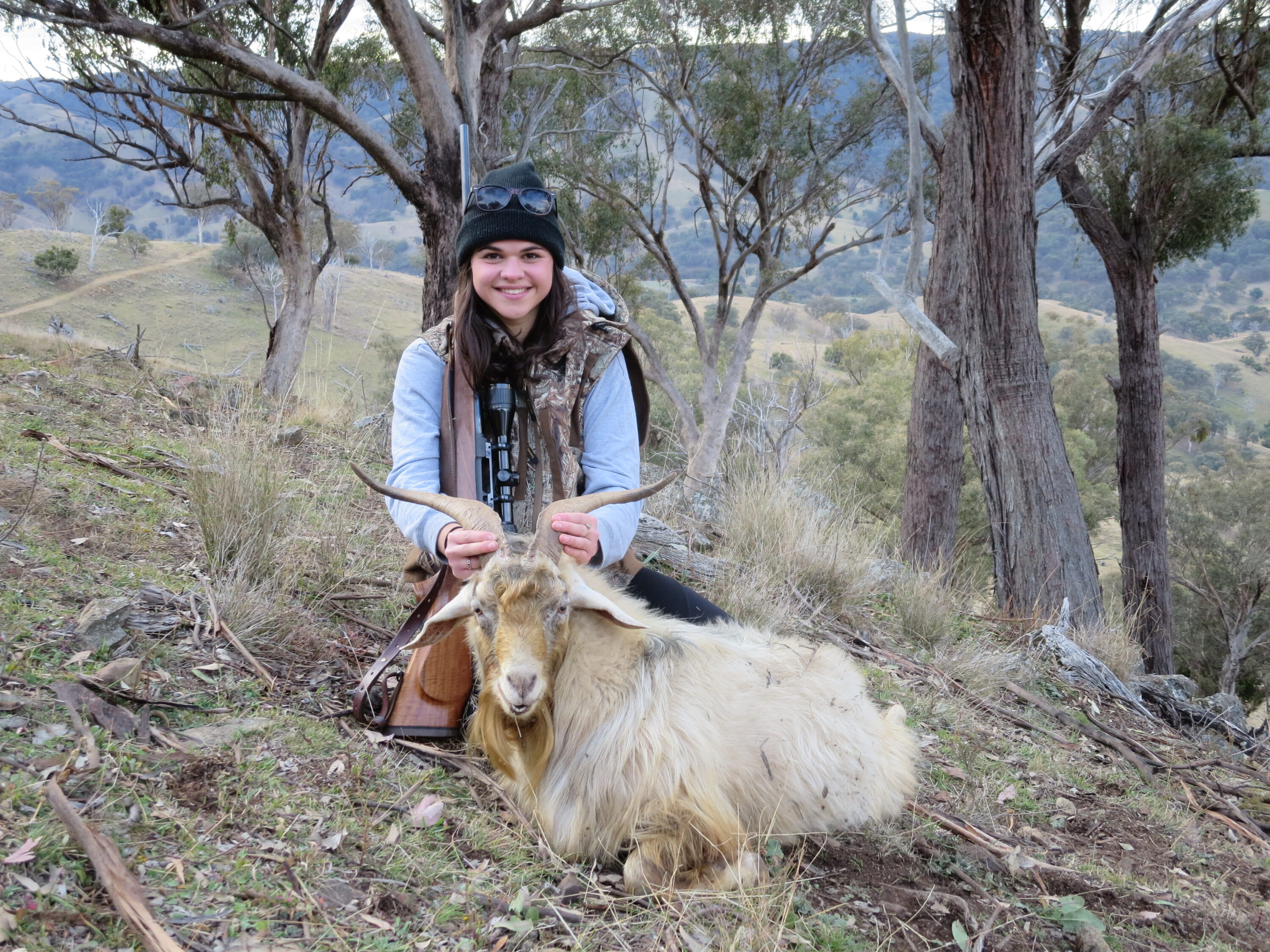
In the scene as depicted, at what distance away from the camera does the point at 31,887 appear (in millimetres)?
2100

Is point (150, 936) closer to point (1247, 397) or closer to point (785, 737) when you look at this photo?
point (785, 737)

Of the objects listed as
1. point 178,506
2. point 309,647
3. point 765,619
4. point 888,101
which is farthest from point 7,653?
point 888,101

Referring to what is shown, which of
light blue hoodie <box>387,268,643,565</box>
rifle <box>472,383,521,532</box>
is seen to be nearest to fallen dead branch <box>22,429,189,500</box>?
light blue hoodie <box>387,268,643,565</box>

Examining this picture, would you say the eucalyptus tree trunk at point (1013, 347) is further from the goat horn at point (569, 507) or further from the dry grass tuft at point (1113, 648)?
the goat horn at point (569, 507)

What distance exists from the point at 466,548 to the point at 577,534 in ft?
1.30

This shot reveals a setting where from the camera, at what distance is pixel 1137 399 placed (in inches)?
410

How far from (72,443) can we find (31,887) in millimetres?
4634

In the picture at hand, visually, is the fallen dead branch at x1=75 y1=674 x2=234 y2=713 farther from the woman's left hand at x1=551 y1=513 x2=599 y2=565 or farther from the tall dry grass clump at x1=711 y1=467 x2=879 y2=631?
the tall dry grass clump at x1=711 y1=467 x2=879 y2=631

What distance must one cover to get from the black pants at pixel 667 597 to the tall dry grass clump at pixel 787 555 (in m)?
1.04

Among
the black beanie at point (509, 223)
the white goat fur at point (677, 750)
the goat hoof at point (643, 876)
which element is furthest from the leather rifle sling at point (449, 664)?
the goat hoof at point (643, 876)

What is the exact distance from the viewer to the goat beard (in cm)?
304

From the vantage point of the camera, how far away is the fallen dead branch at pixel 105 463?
552 centimetres

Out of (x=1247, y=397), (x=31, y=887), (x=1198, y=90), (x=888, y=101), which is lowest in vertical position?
(x=1247, y=397)

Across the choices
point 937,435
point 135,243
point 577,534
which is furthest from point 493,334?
point 135,243
